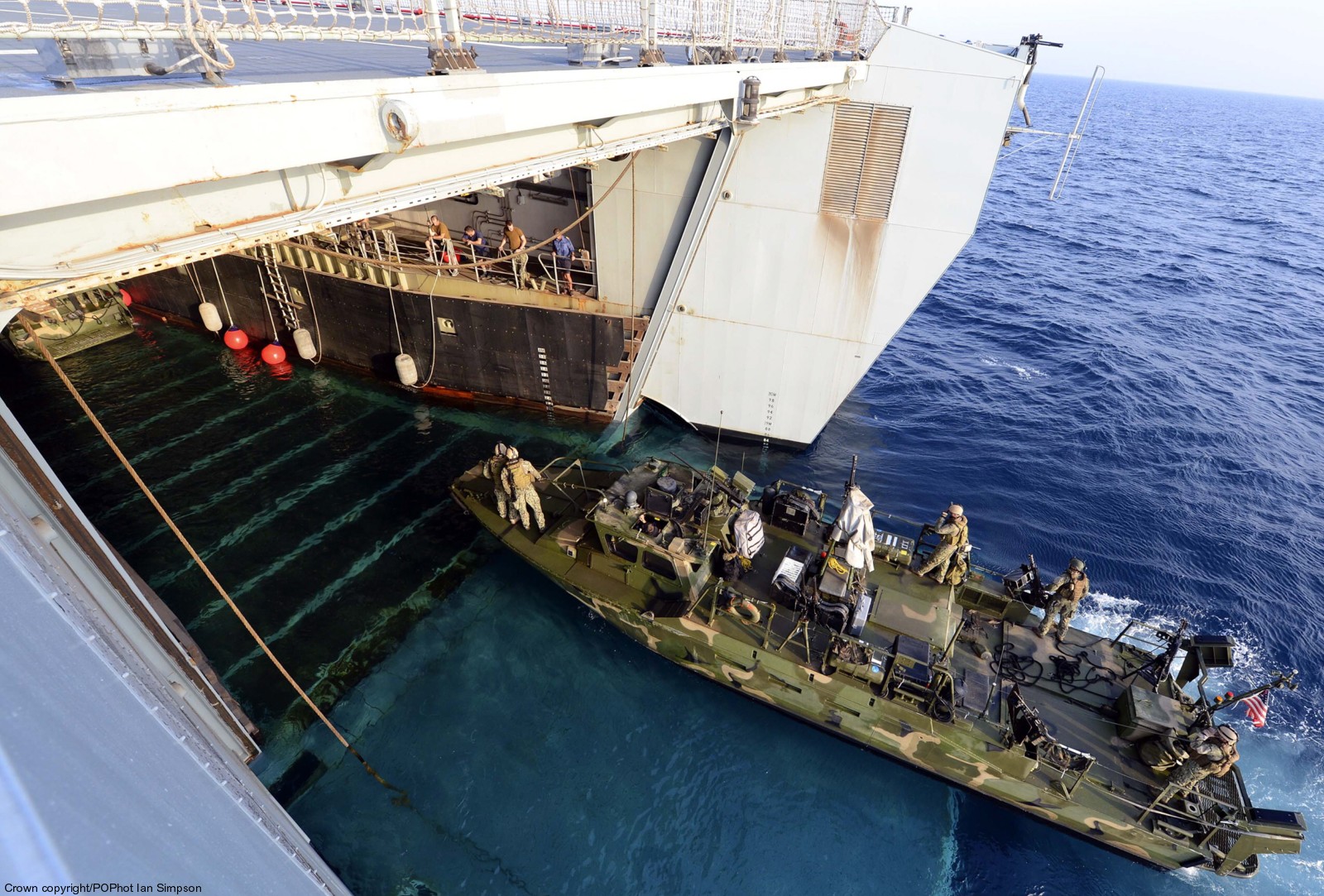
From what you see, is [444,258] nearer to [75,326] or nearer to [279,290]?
[279,290]

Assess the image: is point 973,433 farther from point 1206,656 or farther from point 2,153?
point 2,153

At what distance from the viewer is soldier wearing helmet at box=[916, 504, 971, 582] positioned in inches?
416

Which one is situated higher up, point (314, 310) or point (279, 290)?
point (279, 290)

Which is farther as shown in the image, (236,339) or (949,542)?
(236,339)

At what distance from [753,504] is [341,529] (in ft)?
29.6

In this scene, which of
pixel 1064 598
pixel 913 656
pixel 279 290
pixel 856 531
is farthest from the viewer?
pixel 279 290

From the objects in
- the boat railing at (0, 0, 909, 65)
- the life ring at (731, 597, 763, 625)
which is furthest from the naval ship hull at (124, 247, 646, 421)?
the life ring at (731, 597, 763, 625)

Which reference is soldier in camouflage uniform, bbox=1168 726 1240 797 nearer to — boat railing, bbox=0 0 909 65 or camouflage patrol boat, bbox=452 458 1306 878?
camouflage patrol boat, bbox=452 458 1306 878

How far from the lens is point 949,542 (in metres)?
10.7

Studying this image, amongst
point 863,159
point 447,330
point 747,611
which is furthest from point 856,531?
point 447,330

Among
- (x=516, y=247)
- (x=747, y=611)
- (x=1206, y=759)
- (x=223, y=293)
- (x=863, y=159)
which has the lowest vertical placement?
(x=747, y=611)

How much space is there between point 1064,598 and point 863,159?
9.71m

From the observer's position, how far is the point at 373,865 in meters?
8.52

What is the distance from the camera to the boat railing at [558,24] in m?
6.19
